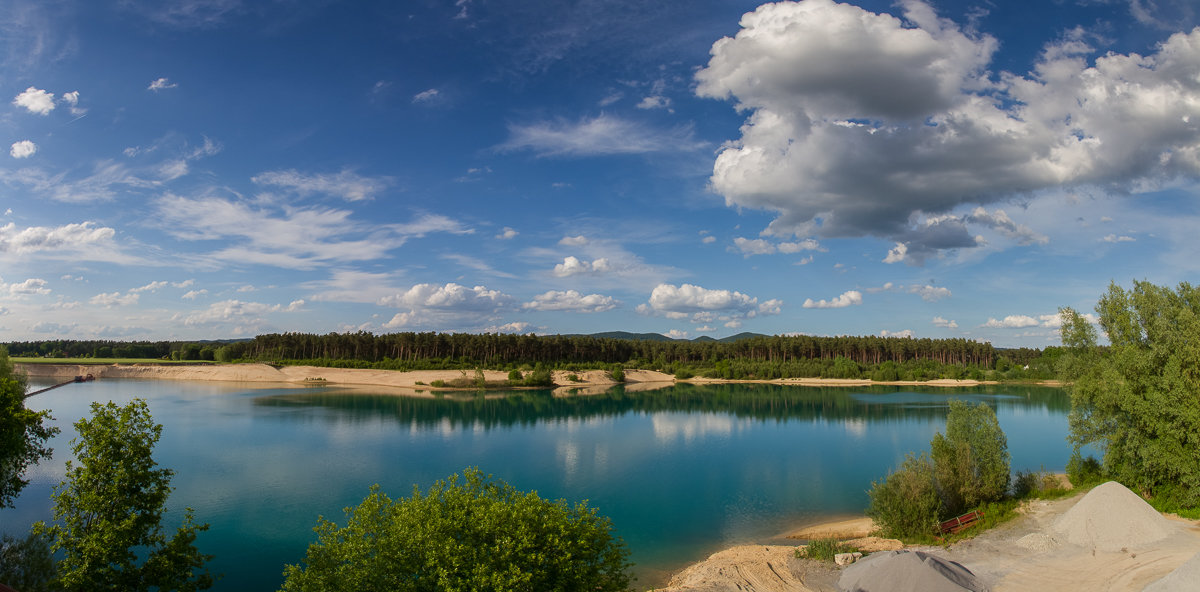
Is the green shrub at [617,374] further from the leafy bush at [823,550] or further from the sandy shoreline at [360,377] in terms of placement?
the leafy bush at [823,550]

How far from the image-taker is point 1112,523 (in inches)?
782

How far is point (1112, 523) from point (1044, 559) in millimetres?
3355

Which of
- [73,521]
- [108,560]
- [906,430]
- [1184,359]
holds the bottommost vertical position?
[906,430]

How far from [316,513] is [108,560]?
15649 millimetres

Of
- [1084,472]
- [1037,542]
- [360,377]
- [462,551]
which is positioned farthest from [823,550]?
[360,377]

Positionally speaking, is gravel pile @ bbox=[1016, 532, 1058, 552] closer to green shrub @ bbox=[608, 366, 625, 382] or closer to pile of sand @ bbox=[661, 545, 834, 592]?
pile of sand @ bbox=[661, 545, 834, 592]

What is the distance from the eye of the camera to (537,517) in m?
11.5

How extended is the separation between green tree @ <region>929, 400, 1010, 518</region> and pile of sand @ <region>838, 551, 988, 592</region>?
378 inches

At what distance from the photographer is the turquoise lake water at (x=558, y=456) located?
25547mm

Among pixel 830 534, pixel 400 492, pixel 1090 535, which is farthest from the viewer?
pixel 400 492

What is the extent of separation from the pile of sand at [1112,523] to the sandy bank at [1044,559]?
27mm

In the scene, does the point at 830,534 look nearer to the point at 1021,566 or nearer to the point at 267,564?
the point at 1021,566

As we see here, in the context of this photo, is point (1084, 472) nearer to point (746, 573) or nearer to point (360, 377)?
point (746, 573)

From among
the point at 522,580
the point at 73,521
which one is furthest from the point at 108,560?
the point at 522,580
